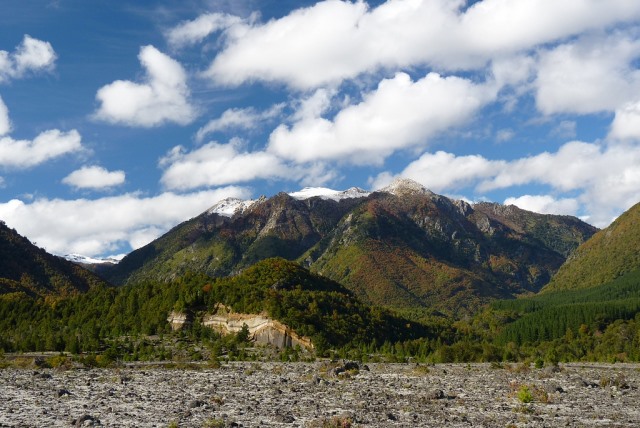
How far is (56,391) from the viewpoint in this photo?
4344cm

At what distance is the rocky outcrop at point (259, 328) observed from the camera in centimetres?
10338

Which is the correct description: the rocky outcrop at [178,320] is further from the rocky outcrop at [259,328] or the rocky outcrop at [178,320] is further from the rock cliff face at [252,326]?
the rocky outcrop at [259,328]

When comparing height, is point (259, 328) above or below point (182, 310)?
below

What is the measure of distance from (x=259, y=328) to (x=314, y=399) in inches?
2555

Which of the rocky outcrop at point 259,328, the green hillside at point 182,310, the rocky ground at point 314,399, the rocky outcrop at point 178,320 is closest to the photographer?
the rocky ground at point 314,399

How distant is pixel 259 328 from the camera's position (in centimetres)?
10594

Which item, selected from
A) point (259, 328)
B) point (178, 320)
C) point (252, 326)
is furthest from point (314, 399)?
point (178, 320)

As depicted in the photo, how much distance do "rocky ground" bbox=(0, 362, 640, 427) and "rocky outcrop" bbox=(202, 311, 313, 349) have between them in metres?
40.7

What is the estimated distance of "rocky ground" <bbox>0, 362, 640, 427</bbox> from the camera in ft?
110

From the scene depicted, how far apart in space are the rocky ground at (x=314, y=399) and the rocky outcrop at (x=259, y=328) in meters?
40.7

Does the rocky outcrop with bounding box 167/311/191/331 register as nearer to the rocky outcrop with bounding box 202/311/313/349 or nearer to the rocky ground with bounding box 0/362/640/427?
the rocky outcrop with bounding box 202/311/313/349

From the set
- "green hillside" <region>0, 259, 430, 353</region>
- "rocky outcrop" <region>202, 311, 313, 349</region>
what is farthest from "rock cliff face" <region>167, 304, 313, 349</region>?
"green hillside" <region>0, 259, 430, 353</region>

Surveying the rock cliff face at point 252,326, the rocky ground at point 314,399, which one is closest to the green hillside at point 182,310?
the rock cliff face at point 252,326

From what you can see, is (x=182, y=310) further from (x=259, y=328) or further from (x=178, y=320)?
(x=259, y=328)
